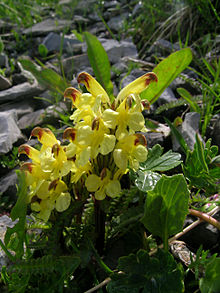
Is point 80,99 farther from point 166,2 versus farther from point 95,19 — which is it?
point 95,19

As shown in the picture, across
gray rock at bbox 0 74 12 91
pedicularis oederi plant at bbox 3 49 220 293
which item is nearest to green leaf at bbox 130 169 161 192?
pedicularis oederi plant at bbox 3 49 220 293

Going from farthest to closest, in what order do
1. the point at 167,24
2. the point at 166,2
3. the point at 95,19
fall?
the point at 95,19, the point at 166,2, the point at 167,24

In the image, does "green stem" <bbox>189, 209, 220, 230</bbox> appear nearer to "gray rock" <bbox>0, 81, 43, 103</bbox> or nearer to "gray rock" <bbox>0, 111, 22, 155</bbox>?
"gray rock" <bbox>0, 111, 22, 155</bbox>

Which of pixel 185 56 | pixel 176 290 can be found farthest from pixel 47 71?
pixel 176 290

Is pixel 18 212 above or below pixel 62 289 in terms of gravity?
above

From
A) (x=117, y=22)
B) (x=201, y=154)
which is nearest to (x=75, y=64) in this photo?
(x=117, y=22)

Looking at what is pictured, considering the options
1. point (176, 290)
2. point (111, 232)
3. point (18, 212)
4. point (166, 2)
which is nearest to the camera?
point (176, 290)

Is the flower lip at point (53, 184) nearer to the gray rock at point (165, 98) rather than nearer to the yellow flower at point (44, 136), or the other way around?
the yellow flower at point (44, 136)
